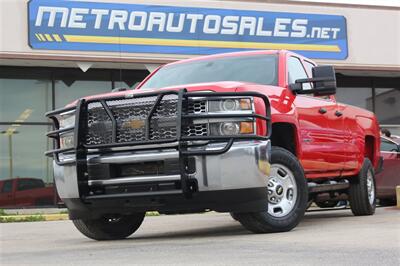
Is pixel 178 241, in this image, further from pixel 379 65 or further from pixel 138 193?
pixel 379 65

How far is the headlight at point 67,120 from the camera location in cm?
666

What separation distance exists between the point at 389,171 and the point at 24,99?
32.7 feet

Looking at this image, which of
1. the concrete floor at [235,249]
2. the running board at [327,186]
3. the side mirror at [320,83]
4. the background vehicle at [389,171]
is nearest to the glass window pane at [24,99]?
the background vehicle at [389,171]

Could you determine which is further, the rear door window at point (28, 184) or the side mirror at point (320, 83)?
the rear door window at point (28, 184)

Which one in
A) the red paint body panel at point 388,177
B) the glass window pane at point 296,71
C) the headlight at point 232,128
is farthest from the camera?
the red paint body panel at point 388,177

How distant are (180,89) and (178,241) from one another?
1.53 metres

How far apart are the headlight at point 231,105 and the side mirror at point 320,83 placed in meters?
1.33

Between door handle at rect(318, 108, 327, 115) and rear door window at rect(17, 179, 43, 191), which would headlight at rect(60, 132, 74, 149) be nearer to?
door handle at rect(318, 108, 327, 115)

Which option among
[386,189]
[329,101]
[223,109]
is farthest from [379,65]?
[223,109]

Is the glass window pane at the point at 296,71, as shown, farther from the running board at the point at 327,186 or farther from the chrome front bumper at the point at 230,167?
the chrome front bumper at the point at 230,167

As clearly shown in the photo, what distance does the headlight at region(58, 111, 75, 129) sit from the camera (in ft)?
21.9

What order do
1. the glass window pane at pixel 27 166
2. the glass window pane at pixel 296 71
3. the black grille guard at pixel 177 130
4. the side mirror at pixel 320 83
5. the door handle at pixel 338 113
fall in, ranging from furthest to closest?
the glass window pane at pixel 27 166, the door handle at pixel 338 113, the glass window pane at pixel 296 71, the side mirror at pixel 320 83, the black grille guard at pixel 177 130

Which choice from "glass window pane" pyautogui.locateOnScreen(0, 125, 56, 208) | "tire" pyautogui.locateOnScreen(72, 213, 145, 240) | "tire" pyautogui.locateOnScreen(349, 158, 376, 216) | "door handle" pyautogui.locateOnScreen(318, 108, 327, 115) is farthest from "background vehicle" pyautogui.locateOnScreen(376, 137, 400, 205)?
"glass window pane" pyautogui.locateOnScreen(0, 125, 56, 208)

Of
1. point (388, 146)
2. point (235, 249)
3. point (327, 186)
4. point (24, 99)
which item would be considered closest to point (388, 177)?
point (388, 146)
